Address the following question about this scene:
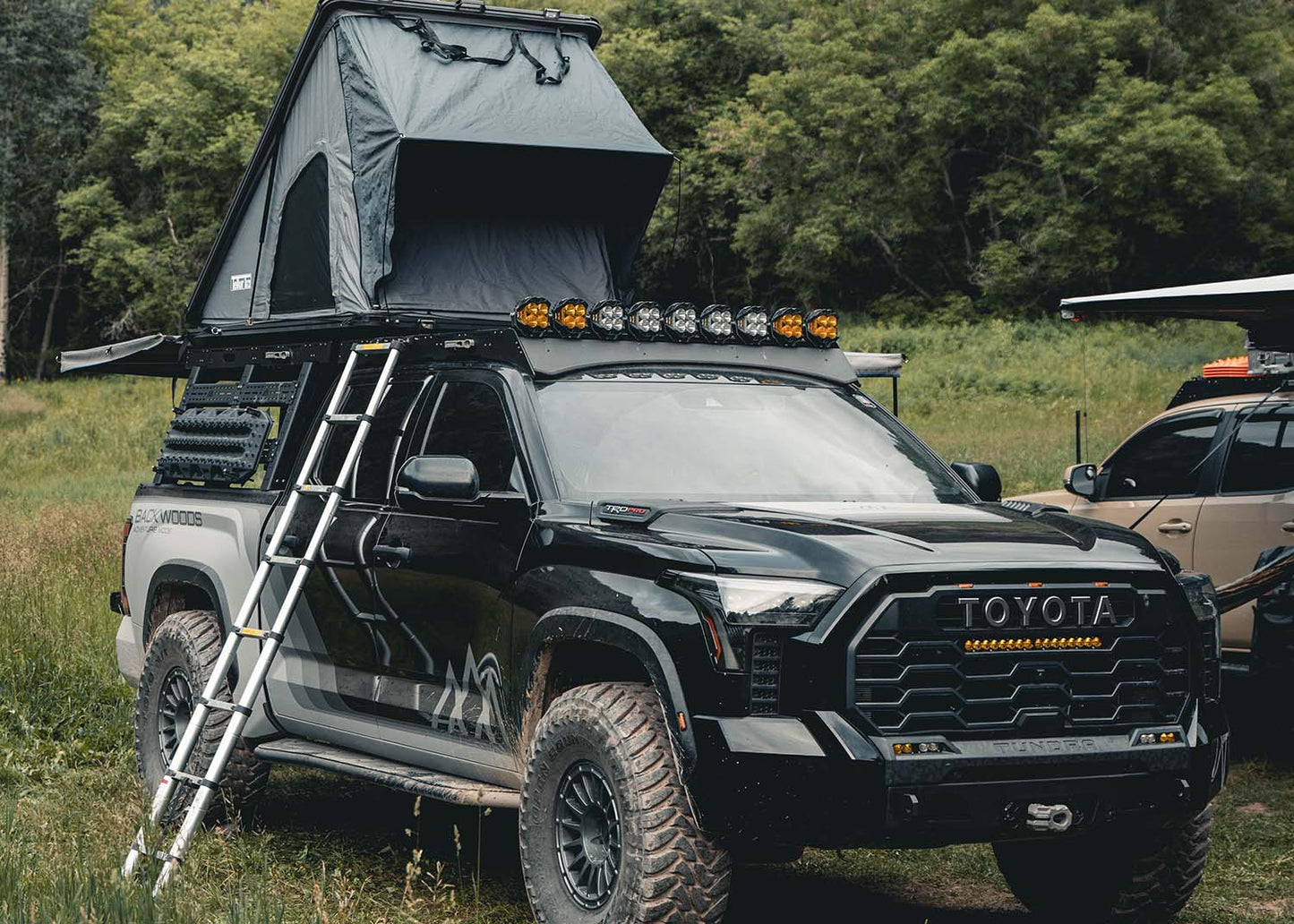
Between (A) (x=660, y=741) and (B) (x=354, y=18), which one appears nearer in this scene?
(A) (x=660, y=741)

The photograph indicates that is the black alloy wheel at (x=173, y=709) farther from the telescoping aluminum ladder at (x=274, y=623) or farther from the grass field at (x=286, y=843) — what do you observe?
the telescoping aluminum ladder at (x=274, y=623)

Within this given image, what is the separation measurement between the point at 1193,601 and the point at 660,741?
184 centimetres

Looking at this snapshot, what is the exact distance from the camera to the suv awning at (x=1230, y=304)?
7656 millimetres

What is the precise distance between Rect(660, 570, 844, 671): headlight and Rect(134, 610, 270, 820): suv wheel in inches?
129

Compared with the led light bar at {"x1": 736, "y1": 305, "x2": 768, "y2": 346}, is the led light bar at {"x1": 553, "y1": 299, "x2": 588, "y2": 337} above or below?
above

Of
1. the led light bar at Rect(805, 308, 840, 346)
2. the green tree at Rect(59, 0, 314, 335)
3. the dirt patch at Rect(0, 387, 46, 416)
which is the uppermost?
the led light bar at Rect(805, 308, 840, 346)

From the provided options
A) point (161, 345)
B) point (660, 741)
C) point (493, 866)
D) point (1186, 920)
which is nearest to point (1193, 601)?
point (1186, 920)

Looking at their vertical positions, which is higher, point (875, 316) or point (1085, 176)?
point (1085, 176)

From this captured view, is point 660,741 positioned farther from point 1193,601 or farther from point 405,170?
point 405,170

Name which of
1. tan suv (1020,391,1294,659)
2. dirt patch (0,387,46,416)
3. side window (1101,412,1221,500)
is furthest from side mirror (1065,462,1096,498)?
dirt patch (0,387,46,416)

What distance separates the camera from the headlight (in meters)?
4.66

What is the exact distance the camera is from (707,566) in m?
4.82

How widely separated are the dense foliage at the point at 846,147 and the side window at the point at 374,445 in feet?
118

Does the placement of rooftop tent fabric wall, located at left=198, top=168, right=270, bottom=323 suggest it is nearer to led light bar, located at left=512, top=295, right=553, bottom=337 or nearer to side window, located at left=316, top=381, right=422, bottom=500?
side window, located at left=316, top=381, right=422, bottom=500
